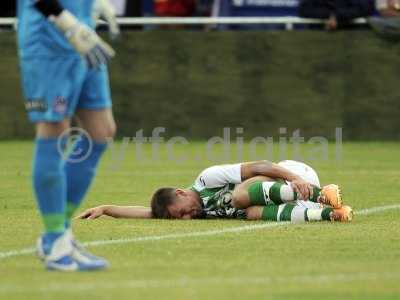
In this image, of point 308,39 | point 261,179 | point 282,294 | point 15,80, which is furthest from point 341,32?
point 282,294

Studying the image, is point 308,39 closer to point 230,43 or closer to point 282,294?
point 230,43

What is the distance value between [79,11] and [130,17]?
13.5 meters

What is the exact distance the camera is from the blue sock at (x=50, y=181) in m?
8.09

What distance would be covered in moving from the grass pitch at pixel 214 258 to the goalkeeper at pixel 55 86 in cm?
20

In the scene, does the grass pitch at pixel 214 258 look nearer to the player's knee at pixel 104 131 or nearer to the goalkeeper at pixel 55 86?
the goalkeeper at pixel 55 86

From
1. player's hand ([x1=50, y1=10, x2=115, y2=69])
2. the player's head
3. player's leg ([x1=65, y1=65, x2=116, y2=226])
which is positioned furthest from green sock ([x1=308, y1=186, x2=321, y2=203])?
player's hand ([x1=50, y1=10, x2=115, y2=69])

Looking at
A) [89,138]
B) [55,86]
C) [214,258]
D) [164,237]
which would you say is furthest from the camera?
[164,237]

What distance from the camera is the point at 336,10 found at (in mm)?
19781

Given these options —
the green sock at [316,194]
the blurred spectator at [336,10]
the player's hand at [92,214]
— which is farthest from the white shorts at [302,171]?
the blurred spectator at [336,10]

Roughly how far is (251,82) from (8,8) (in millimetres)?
4249

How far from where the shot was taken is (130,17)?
2169 centimetres

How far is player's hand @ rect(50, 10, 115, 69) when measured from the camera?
26.1ft

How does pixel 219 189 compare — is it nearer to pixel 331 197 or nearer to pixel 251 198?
pixel 251 198

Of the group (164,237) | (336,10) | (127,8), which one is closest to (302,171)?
(164,237)
